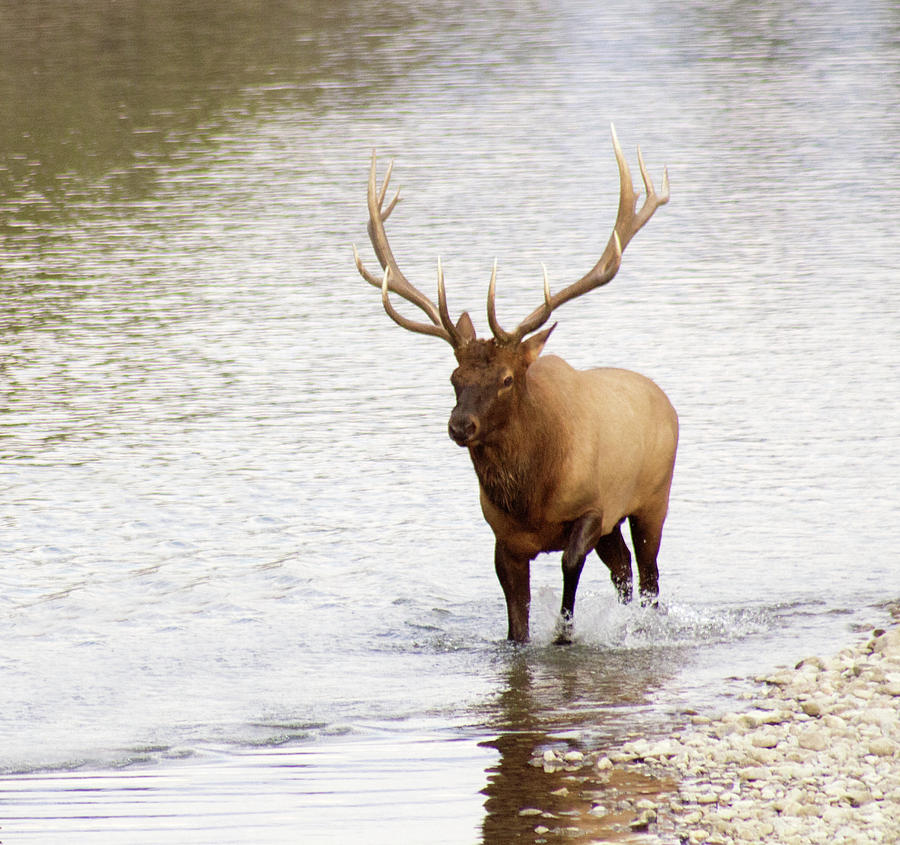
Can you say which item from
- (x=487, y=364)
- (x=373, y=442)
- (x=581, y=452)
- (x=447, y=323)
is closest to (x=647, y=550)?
(x=581, y=452)

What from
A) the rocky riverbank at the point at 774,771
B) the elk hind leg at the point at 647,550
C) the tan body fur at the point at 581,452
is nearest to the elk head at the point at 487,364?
the tan body fur at the point at 581,452

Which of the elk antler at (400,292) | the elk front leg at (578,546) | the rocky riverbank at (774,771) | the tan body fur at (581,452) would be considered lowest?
the rocky riverbank at (774,771)

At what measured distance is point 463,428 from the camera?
7715mm

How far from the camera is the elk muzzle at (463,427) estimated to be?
771 cm

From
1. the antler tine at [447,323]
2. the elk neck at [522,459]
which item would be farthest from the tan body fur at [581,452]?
the antler tine at [447,323]

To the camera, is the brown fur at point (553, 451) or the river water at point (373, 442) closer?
the river water at point (373, 442)

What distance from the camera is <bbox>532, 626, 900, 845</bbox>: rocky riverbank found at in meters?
5.97

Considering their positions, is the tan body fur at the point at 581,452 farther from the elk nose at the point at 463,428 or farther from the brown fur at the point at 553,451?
the elk nose at the point at 463,428

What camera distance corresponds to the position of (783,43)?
117 feet

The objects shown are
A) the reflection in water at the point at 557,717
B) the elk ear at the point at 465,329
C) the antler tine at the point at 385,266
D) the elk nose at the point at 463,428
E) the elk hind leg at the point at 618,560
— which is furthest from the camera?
the elk hind leg at the point at 618,560

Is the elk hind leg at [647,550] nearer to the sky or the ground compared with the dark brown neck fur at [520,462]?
nearer to the ground

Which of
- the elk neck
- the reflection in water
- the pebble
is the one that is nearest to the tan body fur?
the elk neck

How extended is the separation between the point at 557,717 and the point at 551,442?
1.27 meters

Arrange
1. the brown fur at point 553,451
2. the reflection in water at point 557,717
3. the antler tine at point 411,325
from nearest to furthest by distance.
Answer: the reflection in water at point 557,717 < the brown fur at point 553,451 < the antler tine at point 411,325
